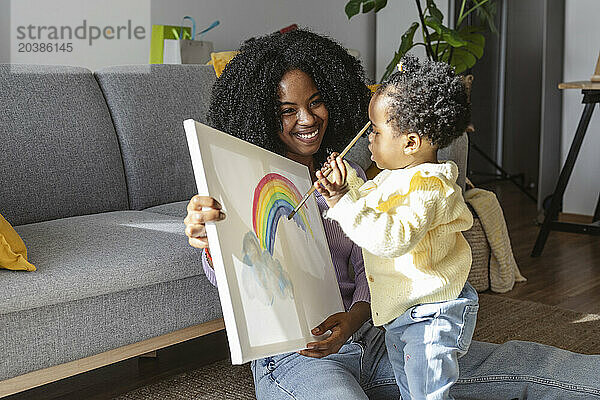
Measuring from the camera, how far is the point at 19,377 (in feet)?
5.18

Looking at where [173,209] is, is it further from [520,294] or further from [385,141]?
[520,294]

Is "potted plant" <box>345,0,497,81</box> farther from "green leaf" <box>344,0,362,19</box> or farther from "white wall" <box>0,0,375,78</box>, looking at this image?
"white wall" <box>0,0,375,78</box>

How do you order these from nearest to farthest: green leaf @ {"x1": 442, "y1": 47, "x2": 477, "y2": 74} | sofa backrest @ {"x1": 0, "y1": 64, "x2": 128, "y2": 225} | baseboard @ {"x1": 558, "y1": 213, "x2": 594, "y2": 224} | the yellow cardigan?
the yellow cardigan < sofa backrest @ {"x1": 0, "y1": 64, "x2": 128, "y2": 225} < green leaf @ {"x1": 442, "y1": 47, "x2": 477, "y2": 74} < baseboard @ {"x1": 558, "y1": 213, "x2": 594, "y2": 224}

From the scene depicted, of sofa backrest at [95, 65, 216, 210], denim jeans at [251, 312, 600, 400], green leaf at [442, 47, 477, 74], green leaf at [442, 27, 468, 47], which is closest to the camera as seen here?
denim jeans at [251, 312, 600, 400]

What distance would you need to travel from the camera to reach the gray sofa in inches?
63.4

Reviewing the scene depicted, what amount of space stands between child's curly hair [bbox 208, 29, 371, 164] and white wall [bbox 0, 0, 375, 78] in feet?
6.35

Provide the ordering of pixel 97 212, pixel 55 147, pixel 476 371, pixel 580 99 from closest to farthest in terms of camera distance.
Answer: pixel 476 371 → pixel 55 147 → pixel 97 212 → pixel 580 99

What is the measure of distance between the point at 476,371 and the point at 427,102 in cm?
60

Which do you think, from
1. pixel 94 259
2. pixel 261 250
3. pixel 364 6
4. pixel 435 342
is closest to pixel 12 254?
pixel 94 259

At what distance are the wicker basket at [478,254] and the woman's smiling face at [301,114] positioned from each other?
150 centimetres

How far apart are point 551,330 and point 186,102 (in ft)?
4.69

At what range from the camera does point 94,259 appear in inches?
67.9

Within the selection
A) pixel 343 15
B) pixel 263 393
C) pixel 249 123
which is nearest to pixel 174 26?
pixel 343 15

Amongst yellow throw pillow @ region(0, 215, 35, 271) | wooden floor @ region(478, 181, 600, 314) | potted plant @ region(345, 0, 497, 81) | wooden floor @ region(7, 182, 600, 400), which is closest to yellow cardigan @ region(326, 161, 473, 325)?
yellow throw pillow @ region(0, 215, 35, 271)
